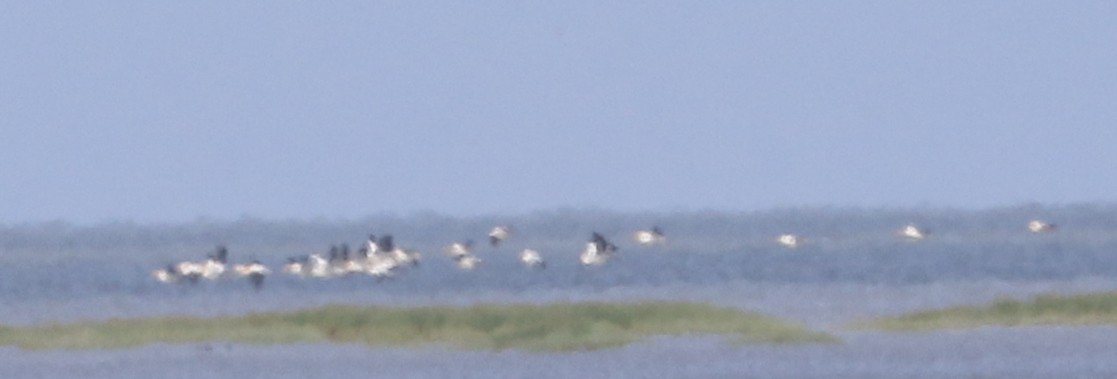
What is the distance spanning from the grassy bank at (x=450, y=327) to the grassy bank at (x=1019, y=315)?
1330 mm

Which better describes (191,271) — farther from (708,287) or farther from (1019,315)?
(1019,315)

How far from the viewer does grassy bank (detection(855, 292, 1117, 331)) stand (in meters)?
35.4

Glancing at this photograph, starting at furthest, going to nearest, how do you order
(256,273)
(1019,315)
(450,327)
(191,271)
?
1. (191,271)
2. (256,273)
3. (1019,315)
4. (450,327)

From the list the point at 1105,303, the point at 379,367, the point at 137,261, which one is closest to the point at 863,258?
the point at 137,261

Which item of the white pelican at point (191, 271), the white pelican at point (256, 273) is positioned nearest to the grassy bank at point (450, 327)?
the white pelican at point (256, 273)

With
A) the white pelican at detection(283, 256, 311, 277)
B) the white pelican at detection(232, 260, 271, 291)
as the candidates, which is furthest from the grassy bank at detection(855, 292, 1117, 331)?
the white pelican at detection(283, 256, 311, 277)

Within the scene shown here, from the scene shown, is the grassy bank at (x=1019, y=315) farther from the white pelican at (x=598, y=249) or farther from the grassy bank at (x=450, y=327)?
the white pelican at (x=598, y=249)

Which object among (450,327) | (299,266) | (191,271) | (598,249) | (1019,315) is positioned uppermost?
(598,249)

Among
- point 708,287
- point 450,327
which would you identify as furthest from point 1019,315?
point 708,287

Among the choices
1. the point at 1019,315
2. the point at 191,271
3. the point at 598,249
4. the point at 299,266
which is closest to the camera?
the point at 1019,315

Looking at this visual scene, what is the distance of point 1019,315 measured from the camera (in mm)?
36125

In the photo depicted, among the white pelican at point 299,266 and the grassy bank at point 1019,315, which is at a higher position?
the white pelican at point 299,266

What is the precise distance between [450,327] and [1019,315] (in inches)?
234

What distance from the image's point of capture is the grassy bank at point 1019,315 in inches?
1393
